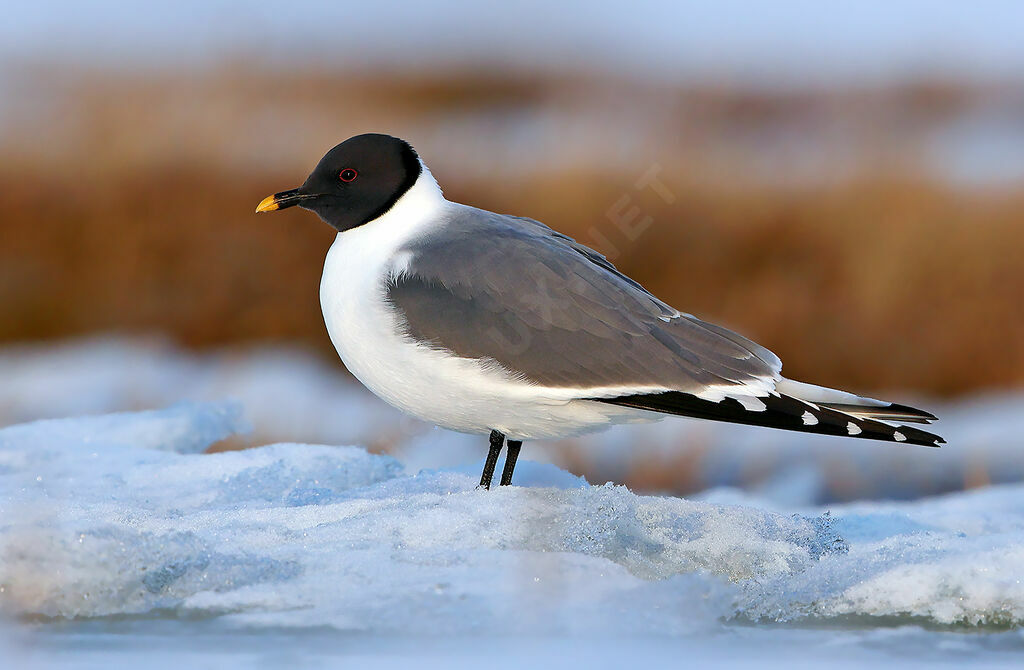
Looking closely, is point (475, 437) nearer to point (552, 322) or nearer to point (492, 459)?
point (492, 459)

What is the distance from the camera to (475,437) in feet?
21.4

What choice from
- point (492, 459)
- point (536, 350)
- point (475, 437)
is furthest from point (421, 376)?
point (475, 437)

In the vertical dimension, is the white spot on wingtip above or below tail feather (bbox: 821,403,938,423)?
below

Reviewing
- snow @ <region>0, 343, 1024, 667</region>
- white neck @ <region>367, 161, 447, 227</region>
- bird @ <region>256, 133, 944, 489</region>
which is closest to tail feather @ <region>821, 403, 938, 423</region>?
bird @ <region>256, 133, 944, 489</region>

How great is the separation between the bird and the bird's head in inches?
7.8

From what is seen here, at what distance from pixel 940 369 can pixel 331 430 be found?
3.80 metres

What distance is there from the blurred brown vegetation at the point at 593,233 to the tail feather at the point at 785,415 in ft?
13.6

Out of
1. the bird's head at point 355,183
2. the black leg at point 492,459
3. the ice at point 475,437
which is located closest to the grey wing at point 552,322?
the bird's head at point 355,183

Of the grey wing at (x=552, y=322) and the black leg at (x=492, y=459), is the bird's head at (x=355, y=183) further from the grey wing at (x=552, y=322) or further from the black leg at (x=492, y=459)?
the black leg at (x=492, y=459)

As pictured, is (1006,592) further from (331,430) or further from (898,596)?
(331,430)

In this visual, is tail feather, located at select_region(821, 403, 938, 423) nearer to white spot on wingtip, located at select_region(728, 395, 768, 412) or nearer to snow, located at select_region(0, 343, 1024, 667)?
white spot on wingtip, located at select_region(728, 395, 768, 412)

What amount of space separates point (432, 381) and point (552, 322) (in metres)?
0.38

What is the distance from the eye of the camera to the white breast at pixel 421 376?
3.28 metres

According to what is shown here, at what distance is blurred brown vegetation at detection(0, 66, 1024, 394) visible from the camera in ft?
24.5
